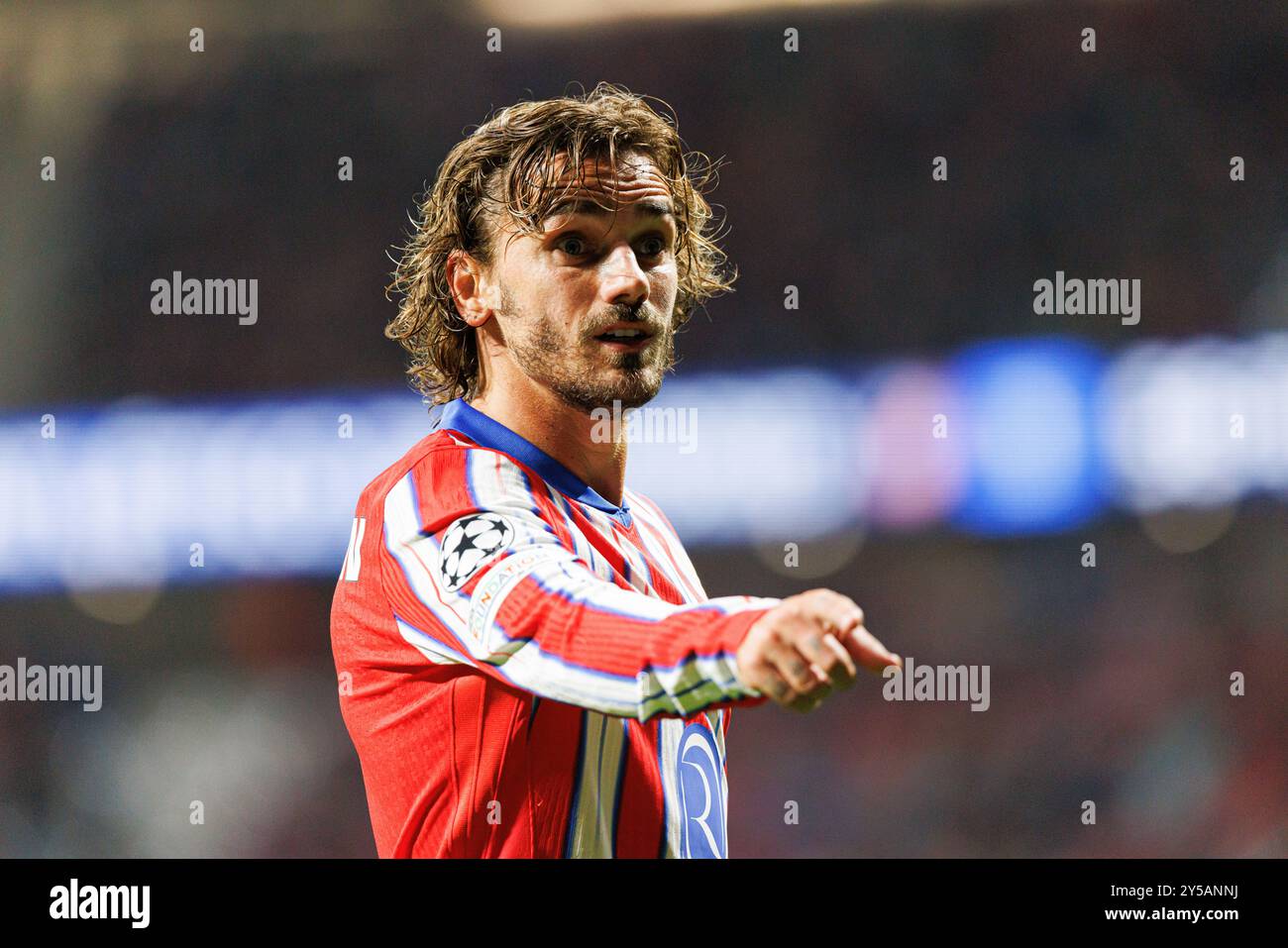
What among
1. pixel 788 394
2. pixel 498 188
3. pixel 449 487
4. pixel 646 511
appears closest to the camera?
pixel 449 487

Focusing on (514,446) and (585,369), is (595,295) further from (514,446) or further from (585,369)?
(514,446)

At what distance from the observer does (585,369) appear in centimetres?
214

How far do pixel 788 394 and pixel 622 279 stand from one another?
3.68 m

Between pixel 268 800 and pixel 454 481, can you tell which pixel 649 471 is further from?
pixel 454 481

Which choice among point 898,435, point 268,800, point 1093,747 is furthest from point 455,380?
point 1093,747

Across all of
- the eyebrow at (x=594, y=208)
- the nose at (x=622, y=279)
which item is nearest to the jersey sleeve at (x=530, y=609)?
the nose at (x=622, y=279)

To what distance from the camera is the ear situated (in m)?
2.32

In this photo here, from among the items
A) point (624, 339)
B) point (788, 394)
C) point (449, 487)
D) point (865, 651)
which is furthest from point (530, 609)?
point (788, 394)

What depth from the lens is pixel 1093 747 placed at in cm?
568

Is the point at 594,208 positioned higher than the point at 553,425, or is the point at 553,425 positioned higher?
the point at 594,208

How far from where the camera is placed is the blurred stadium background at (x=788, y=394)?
5.60 metres

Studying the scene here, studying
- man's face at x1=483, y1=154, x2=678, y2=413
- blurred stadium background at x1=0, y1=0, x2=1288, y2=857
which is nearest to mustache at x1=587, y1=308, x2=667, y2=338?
man's face at x1=483, y1=154, x2=678, y2=413

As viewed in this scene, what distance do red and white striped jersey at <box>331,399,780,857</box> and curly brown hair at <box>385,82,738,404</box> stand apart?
1.26ft
